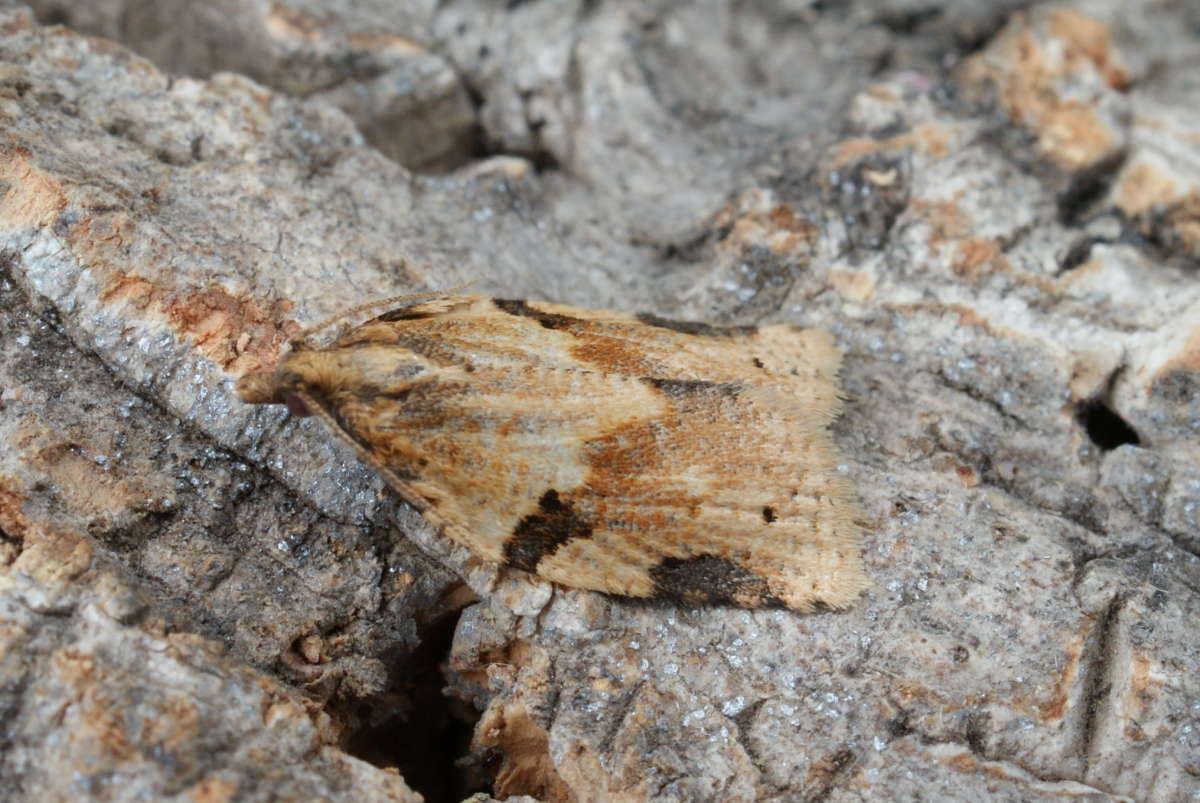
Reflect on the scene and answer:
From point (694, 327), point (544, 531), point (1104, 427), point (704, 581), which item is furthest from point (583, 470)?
point (1104, 427)

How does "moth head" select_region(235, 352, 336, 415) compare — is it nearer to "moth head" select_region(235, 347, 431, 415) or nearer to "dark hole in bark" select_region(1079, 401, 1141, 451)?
"moth head" select_region(235, 347, 431, 415)

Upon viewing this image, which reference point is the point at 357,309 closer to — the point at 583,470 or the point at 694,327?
the point at 583,470

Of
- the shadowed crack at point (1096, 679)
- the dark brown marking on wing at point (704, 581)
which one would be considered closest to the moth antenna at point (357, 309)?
the dark brown marking on wing at point (704, 581)

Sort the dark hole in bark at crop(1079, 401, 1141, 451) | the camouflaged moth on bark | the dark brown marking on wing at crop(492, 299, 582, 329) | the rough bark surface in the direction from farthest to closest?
the dark hole in bark at crop(1079, 401, 1141, 451) < the dark brown marking on wing at crop(492, 299, 582, 329) < the camouflaged moth on bark < the rough bark surface

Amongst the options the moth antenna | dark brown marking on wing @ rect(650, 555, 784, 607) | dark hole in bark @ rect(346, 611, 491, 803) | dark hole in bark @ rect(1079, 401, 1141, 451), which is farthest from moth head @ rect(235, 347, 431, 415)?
dark hole in bark @ rect(1079, 401, 1141, 451)

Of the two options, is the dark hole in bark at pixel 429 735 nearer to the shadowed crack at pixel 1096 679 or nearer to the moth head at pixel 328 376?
the moth head at pixel 328 376

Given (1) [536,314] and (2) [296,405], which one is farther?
(1) [536,314]

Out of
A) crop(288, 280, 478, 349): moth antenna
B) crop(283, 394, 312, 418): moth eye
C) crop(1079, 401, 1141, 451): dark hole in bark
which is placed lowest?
crop(283, 394, 312, 418): moth eye
